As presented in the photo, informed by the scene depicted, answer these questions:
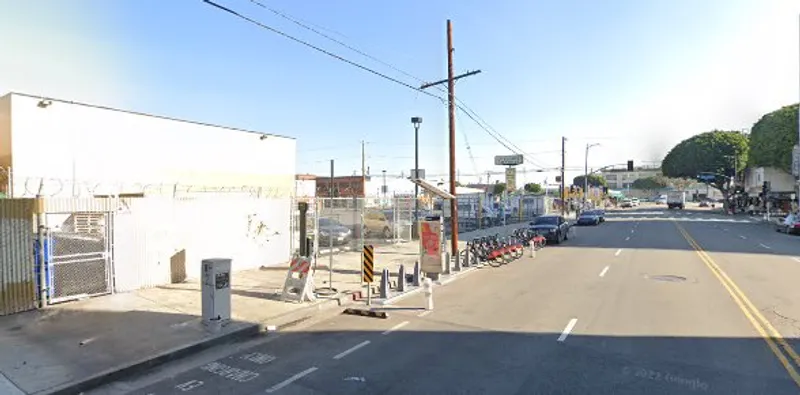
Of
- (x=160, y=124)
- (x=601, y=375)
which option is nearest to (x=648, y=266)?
(x=601, y=375)

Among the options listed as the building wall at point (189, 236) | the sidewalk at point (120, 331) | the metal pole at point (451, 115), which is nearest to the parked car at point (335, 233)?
the building wall at point (189, 236)

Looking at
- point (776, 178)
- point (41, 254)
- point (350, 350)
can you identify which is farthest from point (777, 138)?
point (41, 254)

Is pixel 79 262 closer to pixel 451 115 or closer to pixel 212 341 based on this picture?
pixel 212 341

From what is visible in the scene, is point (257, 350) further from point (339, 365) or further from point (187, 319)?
point (187, 319)

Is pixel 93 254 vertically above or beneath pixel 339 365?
above

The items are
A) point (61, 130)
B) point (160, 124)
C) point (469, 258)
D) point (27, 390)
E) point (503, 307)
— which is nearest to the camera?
point (27, 390)

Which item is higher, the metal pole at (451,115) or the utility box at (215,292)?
the metal pole at (451,115)

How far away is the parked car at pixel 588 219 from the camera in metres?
45.2

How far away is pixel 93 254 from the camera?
11422mm

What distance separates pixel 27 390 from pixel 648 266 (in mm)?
17094

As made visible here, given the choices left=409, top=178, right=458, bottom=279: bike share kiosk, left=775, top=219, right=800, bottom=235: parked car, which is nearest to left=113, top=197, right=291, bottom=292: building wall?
left=409, top=178, right=458, bottom=279: bike share kiosk

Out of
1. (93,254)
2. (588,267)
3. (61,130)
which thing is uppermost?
(61,130)

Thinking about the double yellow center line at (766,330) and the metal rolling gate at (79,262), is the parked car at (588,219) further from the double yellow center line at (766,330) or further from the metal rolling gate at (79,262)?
the metal rolling gate at (79,262)

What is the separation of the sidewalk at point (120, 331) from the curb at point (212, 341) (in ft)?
0.04
